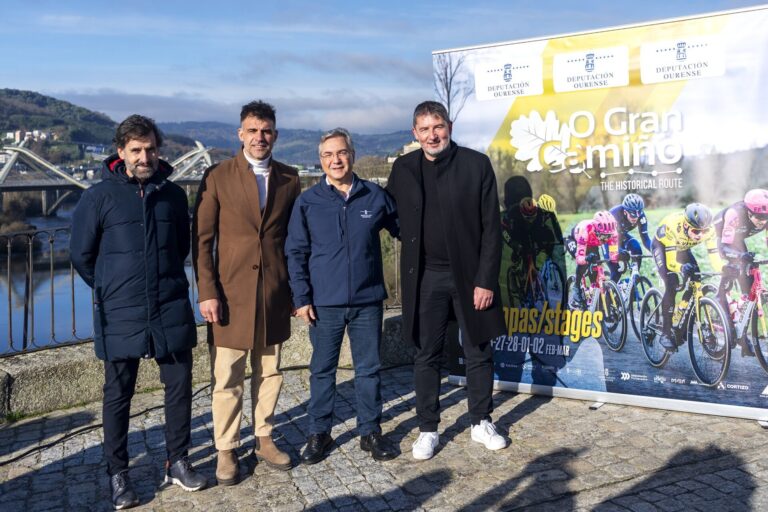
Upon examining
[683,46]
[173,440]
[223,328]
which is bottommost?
[173,440]

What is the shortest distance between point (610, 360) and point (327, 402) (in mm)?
1983

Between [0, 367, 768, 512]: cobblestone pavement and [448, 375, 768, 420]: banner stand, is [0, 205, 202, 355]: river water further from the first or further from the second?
[448, 375, 768, 420]: banner stand

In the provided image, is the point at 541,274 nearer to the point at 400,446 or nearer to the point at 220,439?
the point at 400,446

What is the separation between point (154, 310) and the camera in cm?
Answer: 350

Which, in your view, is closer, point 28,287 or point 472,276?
point 472,276

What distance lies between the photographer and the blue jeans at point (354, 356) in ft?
13.2

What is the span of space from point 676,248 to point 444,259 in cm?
155

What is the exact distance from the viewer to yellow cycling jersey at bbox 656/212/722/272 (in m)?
4.44

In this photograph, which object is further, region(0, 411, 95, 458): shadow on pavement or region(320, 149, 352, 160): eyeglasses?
region(0, 411, 95, 458): shadow on pavement

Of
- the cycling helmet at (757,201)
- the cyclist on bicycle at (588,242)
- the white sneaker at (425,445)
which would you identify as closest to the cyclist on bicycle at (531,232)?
the cyclist on bicycle at (588,242)

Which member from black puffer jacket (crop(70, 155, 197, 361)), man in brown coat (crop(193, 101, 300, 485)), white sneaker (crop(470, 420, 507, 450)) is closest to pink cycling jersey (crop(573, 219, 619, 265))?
white sneaker (crop(470, 420, 507, 450))

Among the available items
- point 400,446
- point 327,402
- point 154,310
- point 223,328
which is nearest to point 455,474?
point 400,446

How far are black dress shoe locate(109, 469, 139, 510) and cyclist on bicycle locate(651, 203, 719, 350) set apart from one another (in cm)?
328

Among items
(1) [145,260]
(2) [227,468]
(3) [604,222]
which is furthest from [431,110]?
(2) [227,468]
